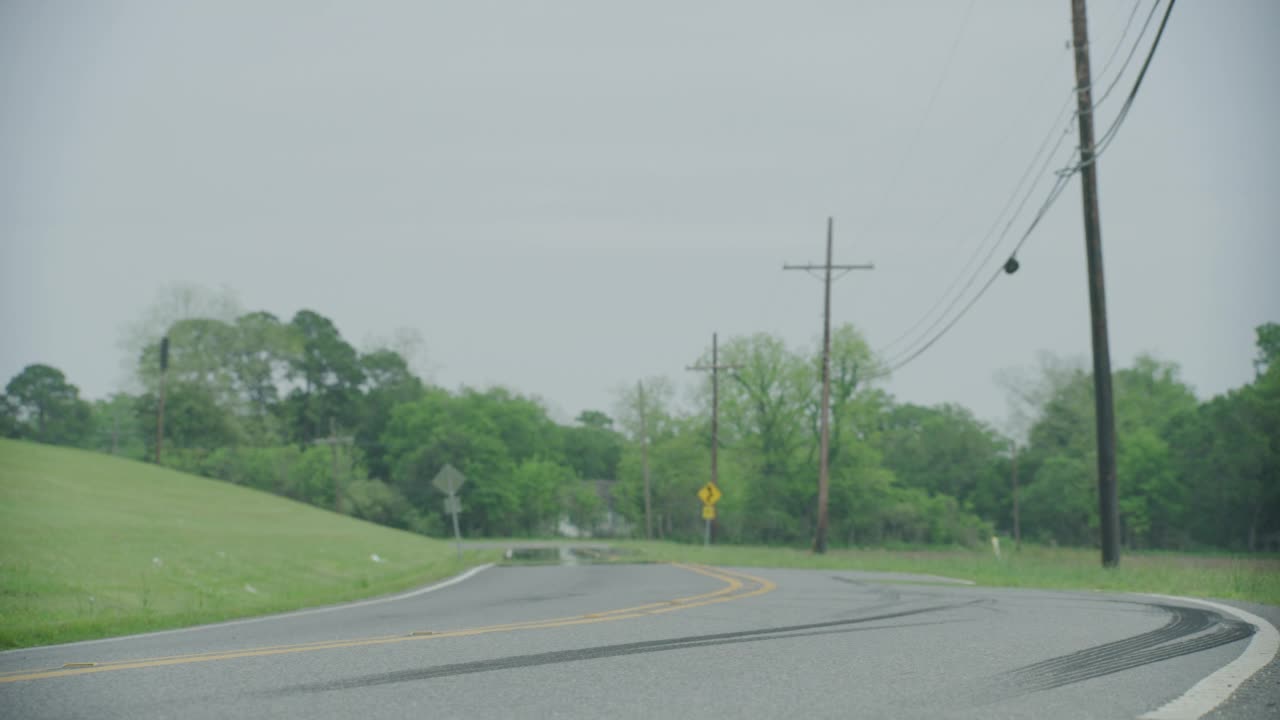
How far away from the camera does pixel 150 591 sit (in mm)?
18406

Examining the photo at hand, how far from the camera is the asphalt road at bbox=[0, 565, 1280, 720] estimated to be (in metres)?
4.98

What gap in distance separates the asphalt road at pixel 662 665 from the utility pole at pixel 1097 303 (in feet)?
27.8

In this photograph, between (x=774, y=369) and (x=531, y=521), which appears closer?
(x=774, y=369)

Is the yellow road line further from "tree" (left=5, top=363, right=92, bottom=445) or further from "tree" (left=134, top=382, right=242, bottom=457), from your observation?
"tree" (left=5, top=363, right=92, bottom=445)

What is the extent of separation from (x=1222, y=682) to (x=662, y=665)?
3186 mm

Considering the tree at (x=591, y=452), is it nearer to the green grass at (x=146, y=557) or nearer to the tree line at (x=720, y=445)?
the tree line at (x=720, y=445)

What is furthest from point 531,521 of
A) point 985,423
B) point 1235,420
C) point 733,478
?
point 1235,420

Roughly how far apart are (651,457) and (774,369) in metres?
15.2

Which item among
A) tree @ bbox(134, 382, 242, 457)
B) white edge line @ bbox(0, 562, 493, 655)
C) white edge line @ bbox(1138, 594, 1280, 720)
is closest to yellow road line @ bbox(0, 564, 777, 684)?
white edge line @ bbox(0, 562, 493, 655)

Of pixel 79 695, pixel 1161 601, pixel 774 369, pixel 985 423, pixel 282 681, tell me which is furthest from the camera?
pixel 985 423

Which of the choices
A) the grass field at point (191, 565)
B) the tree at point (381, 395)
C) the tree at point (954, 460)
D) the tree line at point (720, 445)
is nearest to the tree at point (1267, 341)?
the tree line at point (720, 445)

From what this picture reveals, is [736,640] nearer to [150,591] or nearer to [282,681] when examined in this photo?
[282,681]

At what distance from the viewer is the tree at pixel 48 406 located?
282ft

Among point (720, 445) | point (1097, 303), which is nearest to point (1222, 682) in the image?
point (1097, 303)
